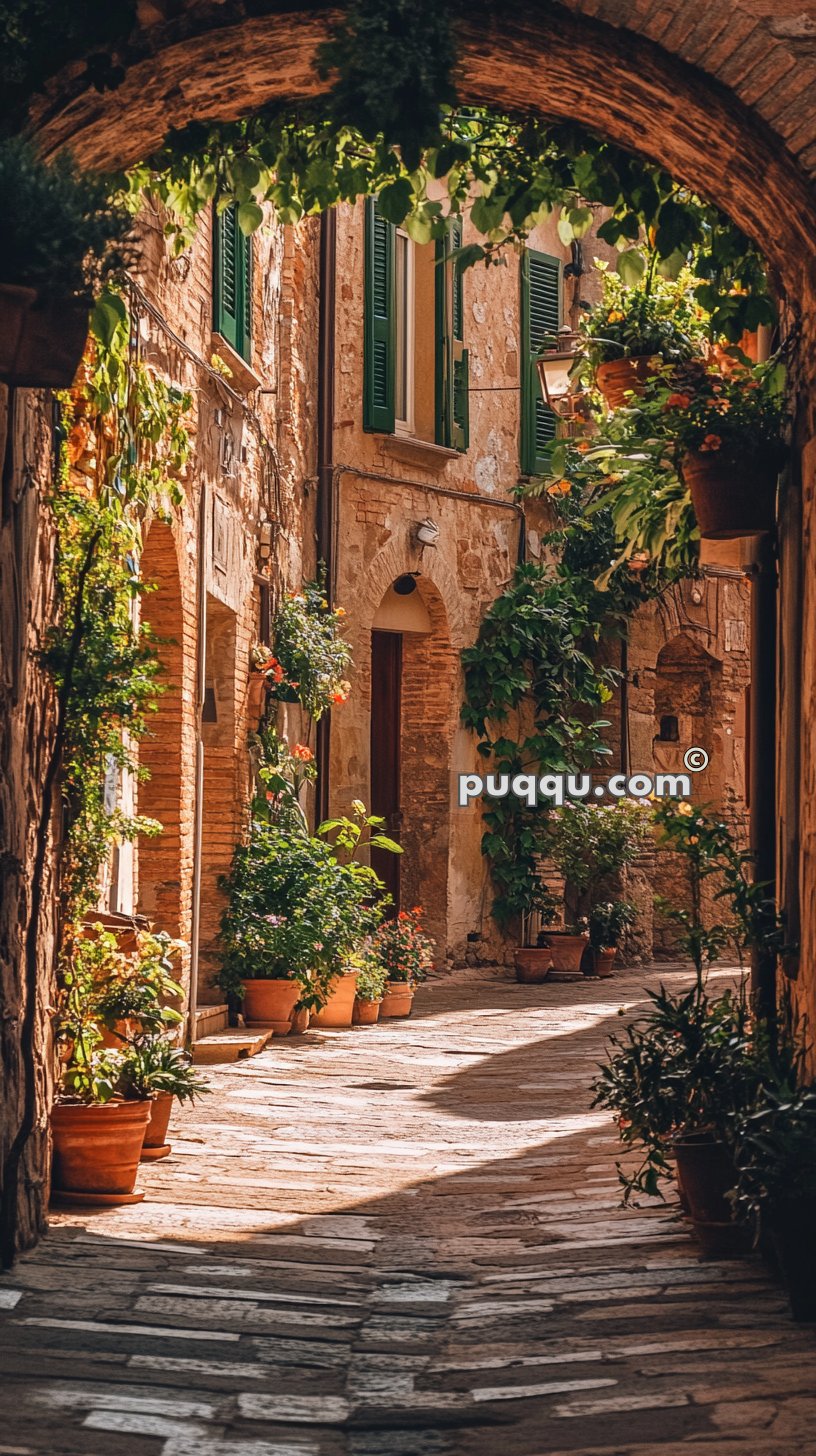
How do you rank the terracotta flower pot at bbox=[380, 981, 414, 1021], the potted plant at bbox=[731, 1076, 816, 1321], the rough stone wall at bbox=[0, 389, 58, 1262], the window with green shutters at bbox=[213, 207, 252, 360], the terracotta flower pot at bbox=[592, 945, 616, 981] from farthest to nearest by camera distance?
1. the terracotta flower pot at bbox=[592, 945, 616, 981]
2. the terracotta flower pot at bbox=[380, 981, 414, 1021]
3. the window with green shutters at bbox=[213, 207, 252, 360]
4. the rough stone wall at bbox=[0, 389, 58, 1262]
5. the potted plant at bbox=[731, 1076, 816, 1321]

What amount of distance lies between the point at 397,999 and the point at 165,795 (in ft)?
11.3

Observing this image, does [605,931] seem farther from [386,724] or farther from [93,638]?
[93,638]

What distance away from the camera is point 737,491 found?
5.68m

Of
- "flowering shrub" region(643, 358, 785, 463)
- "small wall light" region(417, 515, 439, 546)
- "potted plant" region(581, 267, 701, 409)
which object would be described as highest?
"small wall light" region(417, 515, 439, 546)

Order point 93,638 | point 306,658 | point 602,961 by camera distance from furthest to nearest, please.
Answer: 1. point 602,961
2. point 306,658
3. point 93,638

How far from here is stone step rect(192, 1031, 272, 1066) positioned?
9.16 m

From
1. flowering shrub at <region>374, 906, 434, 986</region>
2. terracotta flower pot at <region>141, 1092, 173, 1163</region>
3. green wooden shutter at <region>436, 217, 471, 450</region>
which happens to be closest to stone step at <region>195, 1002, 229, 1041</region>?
flowering shrub at <region>374, 906, 434, 986</region>

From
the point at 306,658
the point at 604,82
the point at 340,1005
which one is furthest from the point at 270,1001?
the point at 604,82

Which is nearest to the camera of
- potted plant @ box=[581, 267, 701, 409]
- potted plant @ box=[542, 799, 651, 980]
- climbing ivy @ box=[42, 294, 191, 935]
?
climbing ivy @ box=[42, 294, 191, 935]

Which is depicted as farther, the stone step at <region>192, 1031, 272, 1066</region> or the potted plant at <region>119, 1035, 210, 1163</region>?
the stone step at <region>192, 1031, 272, 1066</region>

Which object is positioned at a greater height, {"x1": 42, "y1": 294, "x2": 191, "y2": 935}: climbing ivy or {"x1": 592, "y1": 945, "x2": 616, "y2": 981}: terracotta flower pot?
{"x1": 42, "y1": 294, "x2": 191, "y2": 935}: climbing ivy

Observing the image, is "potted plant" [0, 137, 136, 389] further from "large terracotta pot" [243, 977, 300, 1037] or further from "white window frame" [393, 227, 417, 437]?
"white window frame" [393, 227, 417, 437]

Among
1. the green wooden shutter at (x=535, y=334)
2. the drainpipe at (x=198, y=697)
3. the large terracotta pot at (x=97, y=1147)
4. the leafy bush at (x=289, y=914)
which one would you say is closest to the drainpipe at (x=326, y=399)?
the green wooden shutter at (x=535, y=334)

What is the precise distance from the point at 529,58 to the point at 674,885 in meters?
12.5
